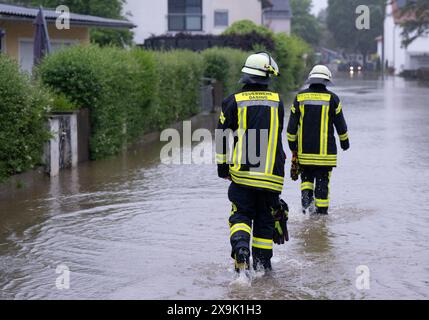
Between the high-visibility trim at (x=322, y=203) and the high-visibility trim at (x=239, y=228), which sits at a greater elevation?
the high-visibility trim at (x=239, y=228)

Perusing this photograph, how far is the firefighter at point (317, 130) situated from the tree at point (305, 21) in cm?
10181

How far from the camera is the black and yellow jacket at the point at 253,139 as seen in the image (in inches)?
298

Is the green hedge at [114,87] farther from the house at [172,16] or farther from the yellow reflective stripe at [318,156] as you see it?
the house at [172,16]

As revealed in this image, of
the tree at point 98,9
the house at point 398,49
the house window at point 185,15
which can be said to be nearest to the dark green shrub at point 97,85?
the tree at point 98,9

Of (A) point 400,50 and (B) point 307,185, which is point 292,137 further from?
(A) point 400,50

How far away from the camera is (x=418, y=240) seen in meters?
9.20

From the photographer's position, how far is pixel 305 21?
113 m

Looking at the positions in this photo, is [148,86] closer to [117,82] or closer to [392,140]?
[117,82]

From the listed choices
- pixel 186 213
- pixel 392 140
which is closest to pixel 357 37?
pixel 392 140

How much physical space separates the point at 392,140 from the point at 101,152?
21.3 feet

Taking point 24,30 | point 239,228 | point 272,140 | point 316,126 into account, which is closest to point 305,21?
point 24,30

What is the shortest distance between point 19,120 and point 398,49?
255 feet

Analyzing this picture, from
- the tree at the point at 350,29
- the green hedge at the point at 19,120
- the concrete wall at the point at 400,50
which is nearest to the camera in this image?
the green hedge at the point at 19,120

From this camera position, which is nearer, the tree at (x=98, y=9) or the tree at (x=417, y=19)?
the tree at (x=98, y=9)
